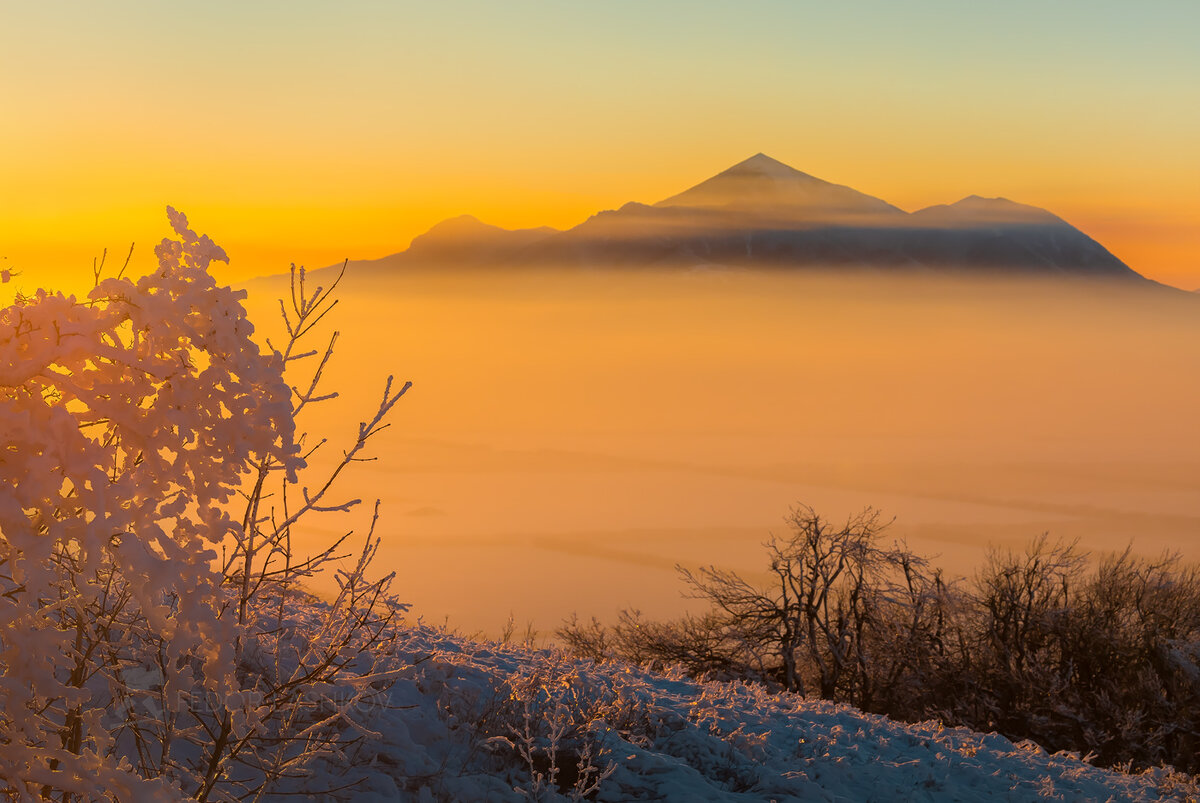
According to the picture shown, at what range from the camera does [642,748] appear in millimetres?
9805

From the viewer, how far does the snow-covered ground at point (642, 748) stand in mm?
8656

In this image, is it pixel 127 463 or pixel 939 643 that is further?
pixel 939 643

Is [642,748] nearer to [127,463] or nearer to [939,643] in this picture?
[127,463]

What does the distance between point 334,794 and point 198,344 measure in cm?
464

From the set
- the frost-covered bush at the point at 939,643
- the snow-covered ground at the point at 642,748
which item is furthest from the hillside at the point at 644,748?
the frost-covered bush at the point at 939,643

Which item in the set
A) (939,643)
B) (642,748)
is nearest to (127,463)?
(642,748)

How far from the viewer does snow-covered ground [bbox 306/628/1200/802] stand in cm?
866

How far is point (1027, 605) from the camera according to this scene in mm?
35531

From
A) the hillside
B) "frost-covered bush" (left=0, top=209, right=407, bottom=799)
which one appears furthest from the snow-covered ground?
"frost-covered bush" (left=0, top=209, right=407, bottom=799)

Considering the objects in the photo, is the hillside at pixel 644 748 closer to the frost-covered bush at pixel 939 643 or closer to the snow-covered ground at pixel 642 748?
the snow-covered ground at pixel 642 748

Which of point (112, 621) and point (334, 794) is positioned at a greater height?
point (112, 621)

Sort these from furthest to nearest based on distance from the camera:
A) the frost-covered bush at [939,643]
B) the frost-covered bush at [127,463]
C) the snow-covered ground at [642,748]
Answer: the frost-covered bush at [939,643] < the snow-covered ground at [642,748] < the frost-covered bush at [127,463]

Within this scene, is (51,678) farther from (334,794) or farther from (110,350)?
(334,794)

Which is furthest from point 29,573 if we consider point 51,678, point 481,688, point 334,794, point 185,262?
point 481,688
